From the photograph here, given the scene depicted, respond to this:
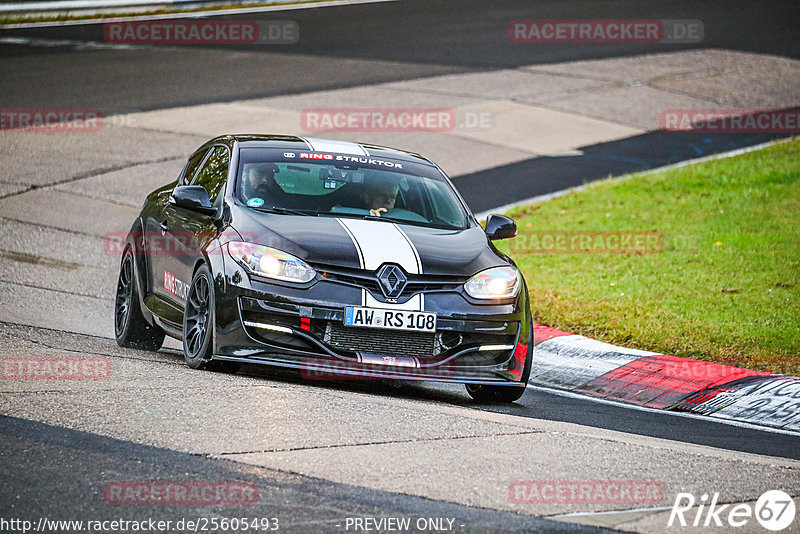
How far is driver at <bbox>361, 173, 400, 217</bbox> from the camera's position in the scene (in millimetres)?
8438

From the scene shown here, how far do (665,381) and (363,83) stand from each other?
48.3 ft

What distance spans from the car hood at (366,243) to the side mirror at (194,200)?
257mm

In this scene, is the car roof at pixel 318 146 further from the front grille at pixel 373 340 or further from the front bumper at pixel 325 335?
the front grille at pixel 373 340

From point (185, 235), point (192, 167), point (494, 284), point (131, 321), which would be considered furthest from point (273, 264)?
point (192, 167)

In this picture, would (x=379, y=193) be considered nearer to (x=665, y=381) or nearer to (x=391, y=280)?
Result: (x=391, y=280)

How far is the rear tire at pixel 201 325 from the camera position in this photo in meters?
7.60

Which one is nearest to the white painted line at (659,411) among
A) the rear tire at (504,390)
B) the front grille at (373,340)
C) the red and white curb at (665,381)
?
the red and white curb at (665,381)

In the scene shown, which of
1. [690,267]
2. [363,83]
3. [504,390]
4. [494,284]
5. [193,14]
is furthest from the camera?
[193,14]

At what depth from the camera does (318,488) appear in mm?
5215

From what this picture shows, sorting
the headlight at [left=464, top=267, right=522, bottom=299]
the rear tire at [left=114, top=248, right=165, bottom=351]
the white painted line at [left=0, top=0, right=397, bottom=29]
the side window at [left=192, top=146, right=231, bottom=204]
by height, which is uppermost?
the white painted line at [left=0, top=0, right=397, bottom=29]

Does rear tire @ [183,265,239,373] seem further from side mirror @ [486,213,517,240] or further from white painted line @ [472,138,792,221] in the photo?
white painted line @ [472,138,792,221]

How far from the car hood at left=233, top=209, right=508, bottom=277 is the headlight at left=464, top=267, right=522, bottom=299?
0.19 feet

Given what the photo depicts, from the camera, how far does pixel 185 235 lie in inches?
332

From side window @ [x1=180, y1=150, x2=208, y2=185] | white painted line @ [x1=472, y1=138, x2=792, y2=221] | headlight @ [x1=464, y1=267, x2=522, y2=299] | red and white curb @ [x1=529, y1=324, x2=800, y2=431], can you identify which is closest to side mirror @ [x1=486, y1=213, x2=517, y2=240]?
headlight @ [x1=464, y1=267, x2=522, y2=299]
